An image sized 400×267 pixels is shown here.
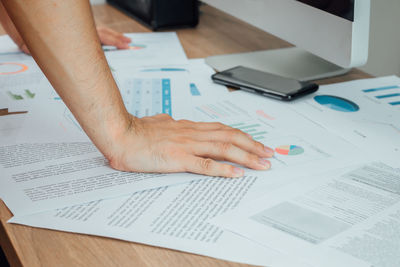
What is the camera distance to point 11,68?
3.17 ft

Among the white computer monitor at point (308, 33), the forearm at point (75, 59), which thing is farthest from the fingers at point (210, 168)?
the white computer monitor at point (308, 33)

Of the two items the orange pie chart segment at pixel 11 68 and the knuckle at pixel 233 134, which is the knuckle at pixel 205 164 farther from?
the orange pie chart segment at pixel 11 68

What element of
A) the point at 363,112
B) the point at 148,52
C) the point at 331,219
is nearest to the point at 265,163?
the point at 331,219

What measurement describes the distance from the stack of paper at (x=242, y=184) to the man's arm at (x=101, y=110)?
0.8 inches

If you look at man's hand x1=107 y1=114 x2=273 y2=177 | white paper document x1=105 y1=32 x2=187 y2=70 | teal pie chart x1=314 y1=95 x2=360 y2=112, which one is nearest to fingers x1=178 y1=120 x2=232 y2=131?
man's hand x1=107 y1=114 x2=273 y2=177

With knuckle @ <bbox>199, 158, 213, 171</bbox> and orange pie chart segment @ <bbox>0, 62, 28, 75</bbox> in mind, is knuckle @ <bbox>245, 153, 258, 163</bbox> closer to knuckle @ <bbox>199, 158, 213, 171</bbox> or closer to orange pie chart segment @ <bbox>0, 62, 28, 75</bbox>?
knuckle @ <bbox>199, 158, 213, 171</bbox>

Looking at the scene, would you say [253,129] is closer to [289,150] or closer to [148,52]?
[289,150]

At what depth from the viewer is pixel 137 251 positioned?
0.47m

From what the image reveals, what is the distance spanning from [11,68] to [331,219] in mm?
741

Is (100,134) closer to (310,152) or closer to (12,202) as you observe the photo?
(12,202)

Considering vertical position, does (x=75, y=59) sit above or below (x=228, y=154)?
above

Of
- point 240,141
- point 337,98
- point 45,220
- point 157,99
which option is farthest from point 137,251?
point 337,98

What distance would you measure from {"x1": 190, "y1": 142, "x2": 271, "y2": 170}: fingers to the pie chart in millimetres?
41

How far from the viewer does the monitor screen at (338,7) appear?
0.73 meters
